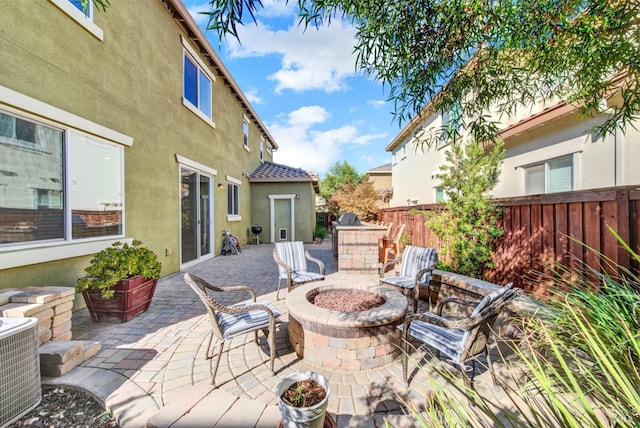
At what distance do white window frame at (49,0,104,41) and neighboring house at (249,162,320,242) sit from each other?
8.36 metres

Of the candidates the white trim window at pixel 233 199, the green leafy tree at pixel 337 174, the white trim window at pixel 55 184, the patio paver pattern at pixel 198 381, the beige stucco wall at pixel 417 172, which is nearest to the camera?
the patio paver pattern at pixel 198 381

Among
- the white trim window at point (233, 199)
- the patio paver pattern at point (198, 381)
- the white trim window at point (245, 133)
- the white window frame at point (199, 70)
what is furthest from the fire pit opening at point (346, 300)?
the white trim window at point (245, 133)

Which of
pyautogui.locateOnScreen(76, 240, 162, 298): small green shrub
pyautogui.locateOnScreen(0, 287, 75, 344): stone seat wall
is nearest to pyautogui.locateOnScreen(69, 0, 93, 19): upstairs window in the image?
pyautogui.locateOnScreen(76, 240, 162, 298): small green shrub

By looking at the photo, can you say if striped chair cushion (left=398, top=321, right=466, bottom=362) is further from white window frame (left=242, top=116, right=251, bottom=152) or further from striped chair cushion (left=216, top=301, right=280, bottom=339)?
white window frame (left=242, top=116, right=251, bottom=152)

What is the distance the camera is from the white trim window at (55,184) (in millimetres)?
3326

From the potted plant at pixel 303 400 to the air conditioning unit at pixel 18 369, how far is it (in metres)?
2.13

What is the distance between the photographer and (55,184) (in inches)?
151

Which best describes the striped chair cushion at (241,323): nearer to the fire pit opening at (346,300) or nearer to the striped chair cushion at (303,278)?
the fire pit opening at (346,300)

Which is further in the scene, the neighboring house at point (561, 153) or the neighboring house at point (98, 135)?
the neighboring house at point (561, 153)

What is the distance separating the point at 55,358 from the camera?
254cm

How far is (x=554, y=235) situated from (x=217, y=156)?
9.10 meters

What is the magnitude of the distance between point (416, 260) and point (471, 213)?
1192 mm

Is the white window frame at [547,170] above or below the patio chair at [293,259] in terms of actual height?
above

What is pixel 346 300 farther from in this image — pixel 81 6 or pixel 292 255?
pixel 81 6
